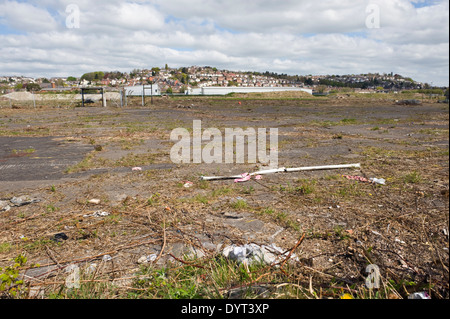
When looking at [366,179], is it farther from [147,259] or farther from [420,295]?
[147,259]

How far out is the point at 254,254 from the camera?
323 centimetres

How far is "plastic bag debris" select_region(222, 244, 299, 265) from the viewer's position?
314 centimetres

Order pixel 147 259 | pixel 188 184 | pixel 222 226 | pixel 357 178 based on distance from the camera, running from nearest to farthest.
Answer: pixel 147 259 → pixel 222 226 → pixel 188 184 → pixel 357 178

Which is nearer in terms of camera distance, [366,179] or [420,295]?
[420,295]

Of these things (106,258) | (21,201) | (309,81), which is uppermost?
(309,81)

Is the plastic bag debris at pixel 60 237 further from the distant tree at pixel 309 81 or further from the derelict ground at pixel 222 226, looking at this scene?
the distant tree at pixel 309 81

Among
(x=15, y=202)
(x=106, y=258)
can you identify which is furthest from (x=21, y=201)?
(x=106, y=258)

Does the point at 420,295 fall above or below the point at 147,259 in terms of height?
above

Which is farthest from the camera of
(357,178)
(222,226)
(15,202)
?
(357,178)

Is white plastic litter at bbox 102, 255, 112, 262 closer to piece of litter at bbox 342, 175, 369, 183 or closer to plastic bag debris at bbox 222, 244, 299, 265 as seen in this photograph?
plastic bag debris at bbox 222, 244, 299, 265

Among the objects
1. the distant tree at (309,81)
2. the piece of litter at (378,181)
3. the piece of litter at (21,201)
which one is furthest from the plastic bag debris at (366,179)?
the distant tree at (309,81)

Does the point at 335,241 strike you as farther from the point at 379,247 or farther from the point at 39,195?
the point at 39,195

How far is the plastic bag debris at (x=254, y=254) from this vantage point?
3.14 m

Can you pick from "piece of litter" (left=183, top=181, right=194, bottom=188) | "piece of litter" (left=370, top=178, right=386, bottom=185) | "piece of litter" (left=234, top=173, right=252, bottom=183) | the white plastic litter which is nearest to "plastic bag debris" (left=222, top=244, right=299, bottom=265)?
the white plastic litter
